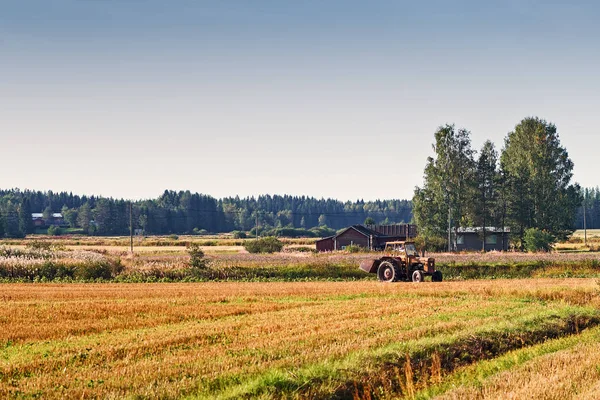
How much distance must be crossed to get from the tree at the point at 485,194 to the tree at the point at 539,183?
6.45 ft

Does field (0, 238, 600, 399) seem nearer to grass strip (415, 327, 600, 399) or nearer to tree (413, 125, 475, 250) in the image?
grass strip (415, 327, 600, 399)

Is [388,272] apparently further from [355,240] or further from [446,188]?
[355,240]

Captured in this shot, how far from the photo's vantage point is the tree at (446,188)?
3184 inches

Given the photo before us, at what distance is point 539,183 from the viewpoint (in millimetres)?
83188

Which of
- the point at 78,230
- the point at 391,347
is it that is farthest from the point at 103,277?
the point at 78,230

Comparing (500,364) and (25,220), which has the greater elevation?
(25,220)

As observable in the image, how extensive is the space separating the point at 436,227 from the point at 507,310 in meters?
57.7

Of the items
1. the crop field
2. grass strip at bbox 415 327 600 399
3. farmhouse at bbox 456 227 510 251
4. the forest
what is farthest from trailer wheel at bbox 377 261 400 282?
farmhouse at bbox 456 227 510 251

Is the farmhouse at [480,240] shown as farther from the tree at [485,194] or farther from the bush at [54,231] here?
the bush at [54,231]

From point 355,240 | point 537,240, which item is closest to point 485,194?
point 537,240

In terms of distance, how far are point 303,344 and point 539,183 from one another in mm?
72907

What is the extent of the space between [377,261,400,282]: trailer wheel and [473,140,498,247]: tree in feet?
140

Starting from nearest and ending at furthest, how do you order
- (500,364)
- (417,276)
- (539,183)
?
1. (500,364)
2. (417,276)
3. (539,183)

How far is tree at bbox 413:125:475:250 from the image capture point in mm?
80875
